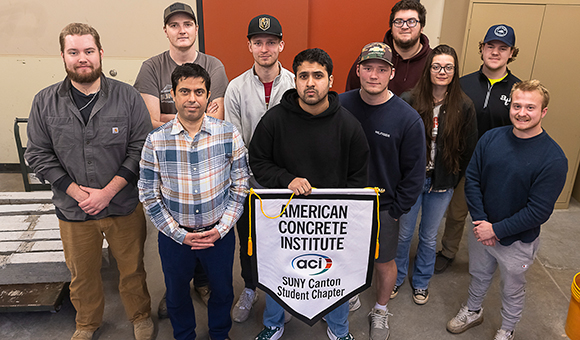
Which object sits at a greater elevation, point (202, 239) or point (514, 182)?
point (514, 182)

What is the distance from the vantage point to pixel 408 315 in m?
3.10

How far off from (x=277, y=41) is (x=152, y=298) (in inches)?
86.2

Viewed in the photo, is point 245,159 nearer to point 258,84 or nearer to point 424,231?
point 258,84

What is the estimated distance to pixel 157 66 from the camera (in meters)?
2.92

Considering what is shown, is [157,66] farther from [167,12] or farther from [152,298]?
[152,298]

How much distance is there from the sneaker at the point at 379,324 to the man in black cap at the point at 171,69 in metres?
1.81

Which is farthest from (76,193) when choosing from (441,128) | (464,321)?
(464,321)

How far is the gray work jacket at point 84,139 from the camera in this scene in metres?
2.37

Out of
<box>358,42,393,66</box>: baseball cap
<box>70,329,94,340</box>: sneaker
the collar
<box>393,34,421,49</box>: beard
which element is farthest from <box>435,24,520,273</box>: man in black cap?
<box>70,329,94,340</box>: sneaker

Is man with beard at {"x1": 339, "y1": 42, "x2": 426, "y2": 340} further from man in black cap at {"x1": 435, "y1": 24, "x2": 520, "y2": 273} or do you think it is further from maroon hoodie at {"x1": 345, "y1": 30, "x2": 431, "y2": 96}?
man in black cap at {"x1": 435, "y1": 24, "x2": 520, "y2": 273}

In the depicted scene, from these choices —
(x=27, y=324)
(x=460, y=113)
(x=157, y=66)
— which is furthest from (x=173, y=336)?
(x=460, y=113)

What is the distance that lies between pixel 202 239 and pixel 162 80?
4.05 ft

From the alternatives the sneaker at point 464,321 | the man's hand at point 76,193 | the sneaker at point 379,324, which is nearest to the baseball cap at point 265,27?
the man's hand at point 76,193

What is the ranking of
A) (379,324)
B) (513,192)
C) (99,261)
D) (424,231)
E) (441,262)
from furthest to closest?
(441,262) < (424,231) < (379,324) < (99,261) < (513,192)
